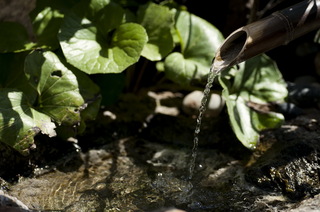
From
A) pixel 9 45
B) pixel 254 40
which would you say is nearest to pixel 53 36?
pixel 9 45

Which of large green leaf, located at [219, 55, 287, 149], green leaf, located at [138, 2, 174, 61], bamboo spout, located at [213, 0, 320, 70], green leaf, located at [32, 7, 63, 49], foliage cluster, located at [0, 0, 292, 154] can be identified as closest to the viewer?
bamboo spout, located at [213, 0, 320, 70]

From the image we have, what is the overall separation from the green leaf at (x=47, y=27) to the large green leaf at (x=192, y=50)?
0.65m

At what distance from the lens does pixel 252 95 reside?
2873 millimetres

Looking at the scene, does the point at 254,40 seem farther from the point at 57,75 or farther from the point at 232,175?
the point at 57,75

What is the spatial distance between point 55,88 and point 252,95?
1.13m

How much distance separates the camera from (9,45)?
8.96 ft

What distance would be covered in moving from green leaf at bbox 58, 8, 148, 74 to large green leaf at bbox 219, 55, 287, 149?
52cm

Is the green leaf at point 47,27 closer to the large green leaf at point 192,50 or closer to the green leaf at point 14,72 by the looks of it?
the green leaf at point 14,72

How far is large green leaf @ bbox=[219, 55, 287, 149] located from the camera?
266 centimetres

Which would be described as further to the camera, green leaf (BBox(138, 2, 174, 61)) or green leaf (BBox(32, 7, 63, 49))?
green leaf (BBox(138, 2, 174, 61))

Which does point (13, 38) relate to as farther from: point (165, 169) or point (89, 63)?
point (165, 169)

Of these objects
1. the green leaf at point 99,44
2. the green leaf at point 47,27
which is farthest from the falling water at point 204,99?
the green leaf at point 47,27

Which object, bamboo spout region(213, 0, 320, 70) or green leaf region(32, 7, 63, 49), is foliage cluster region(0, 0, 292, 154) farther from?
bamboo spout region(213, 0, 320, 70)

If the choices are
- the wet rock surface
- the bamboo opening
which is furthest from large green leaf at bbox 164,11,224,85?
the bamboo opening
